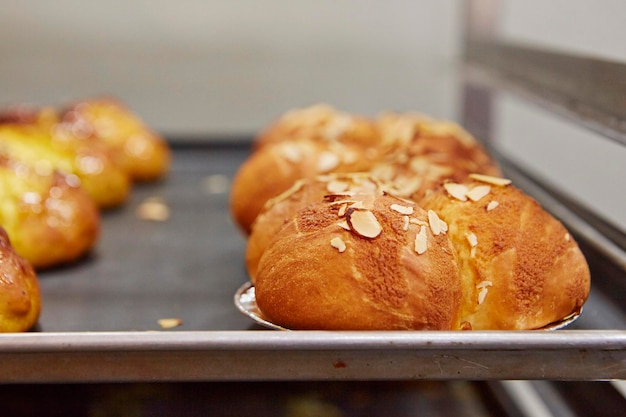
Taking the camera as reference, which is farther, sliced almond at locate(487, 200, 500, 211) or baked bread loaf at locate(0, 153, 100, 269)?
baked bread loaf at locate(0, 153, 100, 269)

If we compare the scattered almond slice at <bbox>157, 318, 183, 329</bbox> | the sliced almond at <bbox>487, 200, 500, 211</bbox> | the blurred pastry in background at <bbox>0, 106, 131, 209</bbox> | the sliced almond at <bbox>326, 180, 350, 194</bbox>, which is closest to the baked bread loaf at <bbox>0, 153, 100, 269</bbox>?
the blurred pastry in background at <bbox>0, 106, 131, 209</bbox>

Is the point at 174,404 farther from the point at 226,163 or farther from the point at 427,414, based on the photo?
the point at 226,163

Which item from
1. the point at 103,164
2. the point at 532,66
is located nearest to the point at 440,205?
the point at 532,66

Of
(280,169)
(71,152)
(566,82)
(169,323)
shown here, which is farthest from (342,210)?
(71,152)

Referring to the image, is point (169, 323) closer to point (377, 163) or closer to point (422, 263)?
point (422, 263)

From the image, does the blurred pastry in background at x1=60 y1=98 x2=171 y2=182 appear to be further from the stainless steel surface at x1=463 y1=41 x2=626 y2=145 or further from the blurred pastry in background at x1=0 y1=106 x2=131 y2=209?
the stainless steel surface at x1=463 y1=41 x2=626 y2=145

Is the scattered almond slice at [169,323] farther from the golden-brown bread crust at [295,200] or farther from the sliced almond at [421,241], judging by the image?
the sliced almond at [421,241]

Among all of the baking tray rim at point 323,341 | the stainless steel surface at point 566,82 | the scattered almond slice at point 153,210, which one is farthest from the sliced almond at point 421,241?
the scattered almond slice at point 153,210
